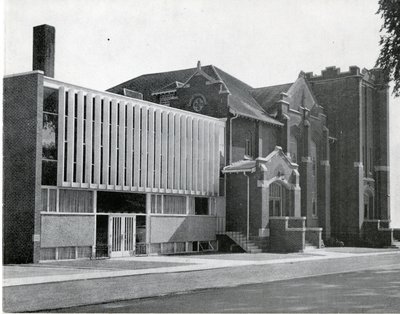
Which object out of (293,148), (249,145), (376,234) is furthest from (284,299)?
(376,234)

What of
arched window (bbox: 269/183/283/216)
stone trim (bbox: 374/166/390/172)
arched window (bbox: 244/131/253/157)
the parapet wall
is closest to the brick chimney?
arched window (bbox: 244/131/253/157)

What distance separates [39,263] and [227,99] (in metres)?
18.1

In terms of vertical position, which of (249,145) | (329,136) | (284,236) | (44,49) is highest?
(44,49)

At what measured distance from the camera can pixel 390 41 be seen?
21047 millimetres

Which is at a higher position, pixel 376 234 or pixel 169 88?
pixel 169 88

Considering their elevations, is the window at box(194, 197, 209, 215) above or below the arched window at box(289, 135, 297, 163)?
below

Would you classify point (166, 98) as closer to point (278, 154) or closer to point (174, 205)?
point (278, 154)

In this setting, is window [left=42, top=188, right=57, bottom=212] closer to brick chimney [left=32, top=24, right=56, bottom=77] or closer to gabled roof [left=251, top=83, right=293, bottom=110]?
brick chimney [left=32, top=24, right=56, bottom=77]

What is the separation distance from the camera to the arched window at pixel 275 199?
4184 cm

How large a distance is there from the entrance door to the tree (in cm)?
1584

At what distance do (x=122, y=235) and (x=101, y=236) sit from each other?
1.57 meters

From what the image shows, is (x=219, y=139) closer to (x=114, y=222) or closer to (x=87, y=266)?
(x=114, y=222)

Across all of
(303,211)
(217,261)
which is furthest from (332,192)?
(217,261)

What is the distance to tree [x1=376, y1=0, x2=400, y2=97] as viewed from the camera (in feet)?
65.3
